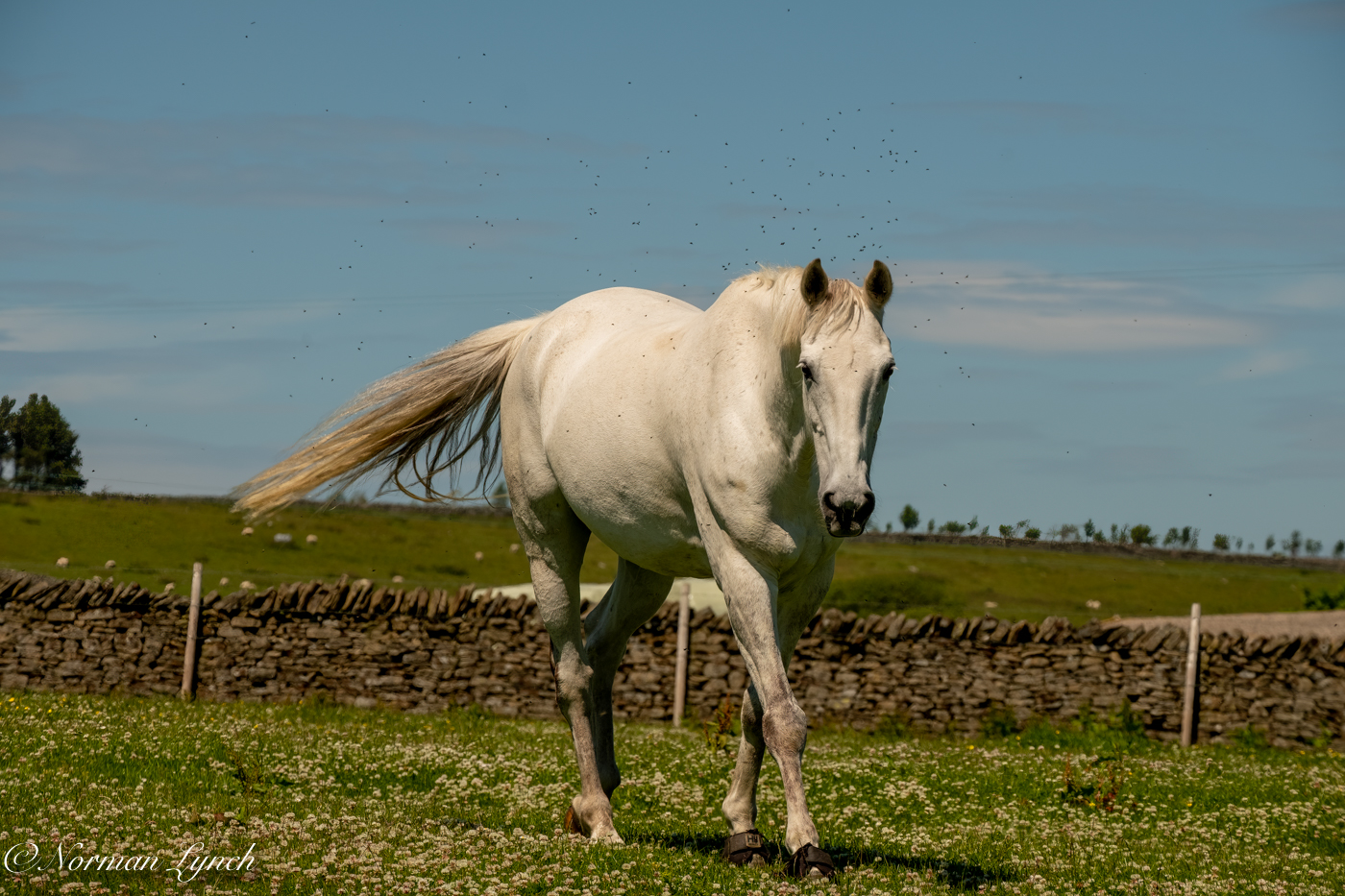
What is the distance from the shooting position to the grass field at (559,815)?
546 cm

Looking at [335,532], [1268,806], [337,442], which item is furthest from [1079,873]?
[335,532]

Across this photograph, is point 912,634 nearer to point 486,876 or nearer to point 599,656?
point 599,656

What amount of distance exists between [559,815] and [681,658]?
9.92m

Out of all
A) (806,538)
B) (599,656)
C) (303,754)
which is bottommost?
(303,754)

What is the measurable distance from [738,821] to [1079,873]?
179cm

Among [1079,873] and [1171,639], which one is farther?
[1171,639]

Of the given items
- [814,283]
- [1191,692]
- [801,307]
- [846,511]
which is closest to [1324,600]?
[1191,692]

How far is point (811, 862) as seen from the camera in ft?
17.7

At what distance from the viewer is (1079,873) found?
6.38m

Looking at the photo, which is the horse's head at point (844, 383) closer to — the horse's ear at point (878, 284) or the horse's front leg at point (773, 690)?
the horse's ear at point (878, 284)


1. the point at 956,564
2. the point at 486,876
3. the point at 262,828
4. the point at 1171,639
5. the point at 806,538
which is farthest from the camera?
the point at 956,564

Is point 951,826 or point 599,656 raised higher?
point 599,656

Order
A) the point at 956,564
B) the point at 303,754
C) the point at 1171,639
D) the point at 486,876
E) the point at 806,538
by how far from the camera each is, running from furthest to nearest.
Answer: the point at 956,564, the point at 1171,639, the point at 303,754, the point at 806,538, the point at 486,876

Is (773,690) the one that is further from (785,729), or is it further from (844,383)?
(844,383)
